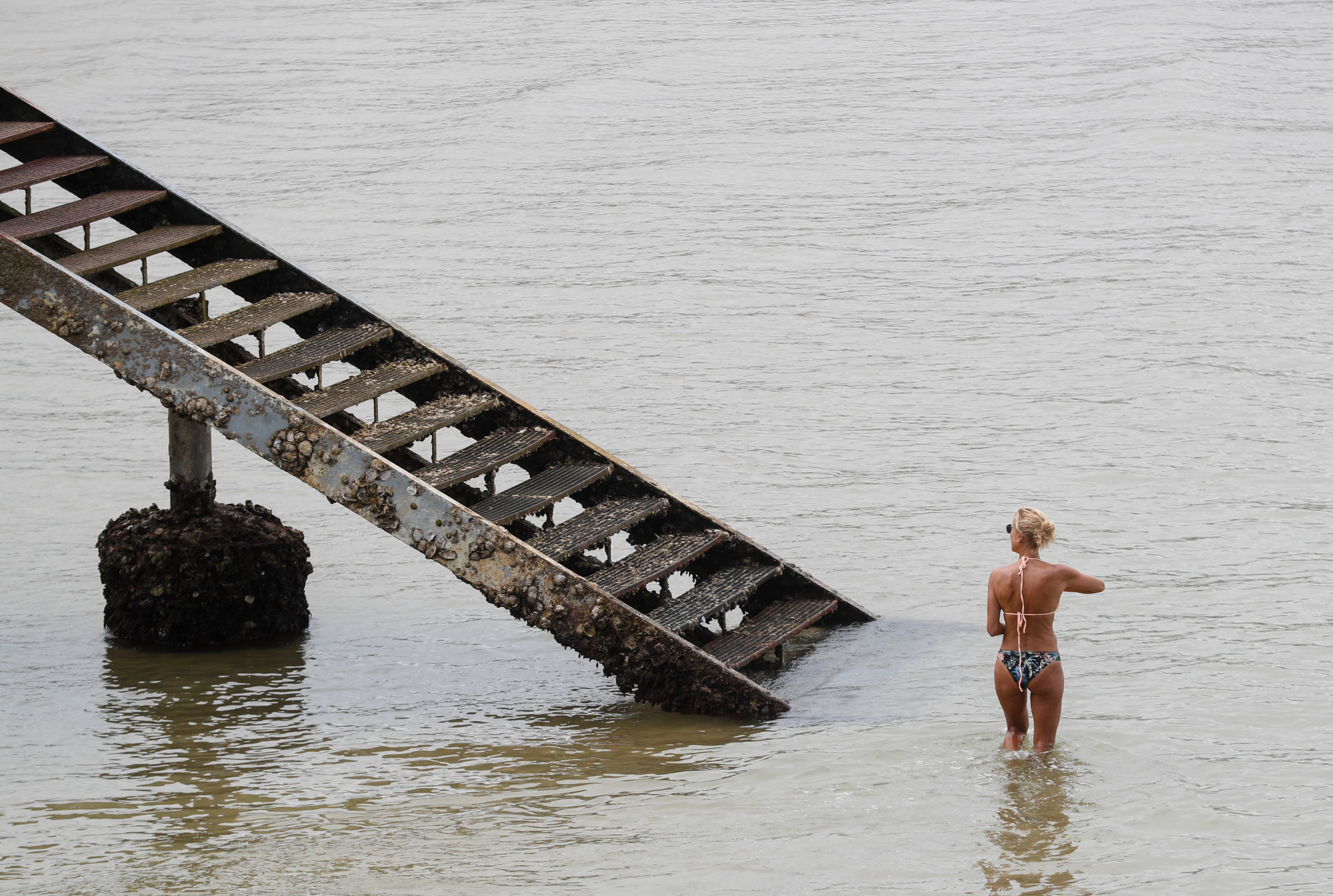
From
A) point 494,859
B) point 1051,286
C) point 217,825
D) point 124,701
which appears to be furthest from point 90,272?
point 1051,286

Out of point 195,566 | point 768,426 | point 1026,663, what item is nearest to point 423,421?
point 195,566

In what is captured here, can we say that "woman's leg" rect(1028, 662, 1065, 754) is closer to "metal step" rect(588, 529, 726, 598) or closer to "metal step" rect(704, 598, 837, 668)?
"metal step" rect(704, 598, 837, 668)

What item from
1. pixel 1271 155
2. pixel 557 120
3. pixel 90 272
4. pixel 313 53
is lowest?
pixel 90 272

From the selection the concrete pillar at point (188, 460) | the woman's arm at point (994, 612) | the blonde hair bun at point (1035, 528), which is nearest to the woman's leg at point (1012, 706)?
the woman's arm at point (994, 612)

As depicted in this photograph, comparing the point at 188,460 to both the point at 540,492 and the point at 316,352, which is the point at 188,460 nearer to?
the point at 316,352

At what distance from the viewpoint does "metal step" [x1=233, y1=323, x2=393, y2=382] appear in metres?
9.00

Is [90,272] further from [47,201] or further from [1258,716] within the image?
[47,201]

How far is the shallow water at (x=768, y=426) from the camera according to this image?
290 inches

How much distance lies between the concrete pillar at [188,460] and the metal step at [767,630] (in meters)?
3.58

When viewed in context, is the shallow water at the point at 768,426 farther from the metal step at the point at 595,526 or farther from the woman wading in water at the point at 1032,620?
the metal step at the point at 595,526

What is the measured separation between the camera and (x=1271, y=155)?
2219 cm

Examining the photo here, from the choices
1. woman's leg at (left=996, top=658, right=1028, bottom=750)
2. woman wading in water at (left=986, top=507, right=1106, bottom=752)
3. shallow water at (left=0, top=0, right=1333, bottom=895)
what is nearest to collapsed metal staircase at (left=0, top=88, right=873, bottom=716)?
shallow water at (left=0, top=0, right=1333, bottom=895)

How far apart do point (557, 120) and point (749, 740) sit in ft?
60.2

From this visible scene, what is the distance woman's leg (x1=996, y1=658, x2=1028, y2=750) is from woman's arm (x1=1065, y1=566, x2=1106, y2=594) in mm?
528
